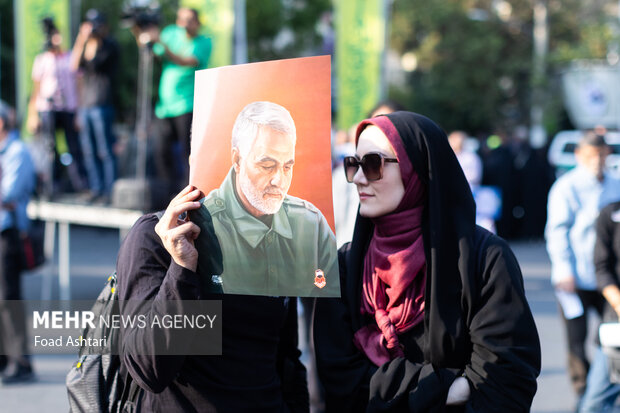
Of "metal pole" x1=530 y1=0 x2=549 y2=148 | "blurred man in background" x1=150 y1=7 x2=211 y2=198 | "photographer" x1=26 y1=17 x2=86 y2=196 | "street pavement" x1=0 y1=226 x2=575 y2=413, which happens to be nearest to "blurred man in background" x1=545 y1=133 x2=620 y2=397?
"street pavement" x1=0 y1=226 x2=575 y2=413

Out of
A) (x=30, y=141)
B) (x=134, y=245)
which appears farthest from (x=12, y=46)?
(x=134, y=245)

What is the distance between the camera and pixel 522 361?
7.32ft

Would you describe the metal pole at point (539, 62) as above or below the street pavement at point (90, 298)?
above

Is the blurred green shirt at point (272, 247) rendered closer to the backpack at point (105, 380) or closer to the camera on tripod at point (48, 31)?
the backpack at point (105, 380)

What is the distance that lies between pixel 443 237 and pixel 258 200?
60cm

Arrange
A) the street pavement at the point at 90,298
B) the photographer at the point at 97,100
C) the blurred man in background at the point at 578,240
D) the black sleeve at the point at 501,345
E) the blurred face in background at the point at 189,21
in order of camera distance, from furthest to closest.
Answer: the photographer at the point at 97,100 < the blurred face in background at the point at 189,21 < the street pavement at the point at 90,298 < the blurred man in background at the point at 578,240 < the black sleeve at the point at 501,345

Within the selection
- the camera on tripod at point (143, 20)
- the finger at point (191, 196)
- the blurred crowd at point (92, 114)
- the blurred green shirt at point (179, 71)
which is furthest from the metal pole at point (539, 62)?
the finger at point (191, 196)

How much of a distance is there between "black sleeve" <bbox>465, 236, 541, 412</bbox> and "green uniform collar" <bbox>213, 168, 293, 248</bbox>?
2.11ft

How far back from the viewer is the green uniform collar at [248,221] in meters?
2.00

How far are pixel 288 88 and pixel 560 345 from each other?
20.7 feet

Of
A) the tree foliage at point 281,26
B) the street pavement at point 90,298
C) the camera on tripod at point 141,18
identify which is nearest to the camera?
the street pavement at point 90,298

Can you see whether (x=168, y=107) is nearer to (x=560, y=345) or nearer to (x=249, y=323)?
(x=560, y=345)

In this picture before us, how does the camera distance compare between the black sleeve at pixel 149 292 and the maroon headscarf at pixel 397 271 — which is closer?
the black sleeve at pixel 149 292

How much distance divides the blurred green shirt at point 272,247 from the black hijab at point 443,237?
15.9 inches
